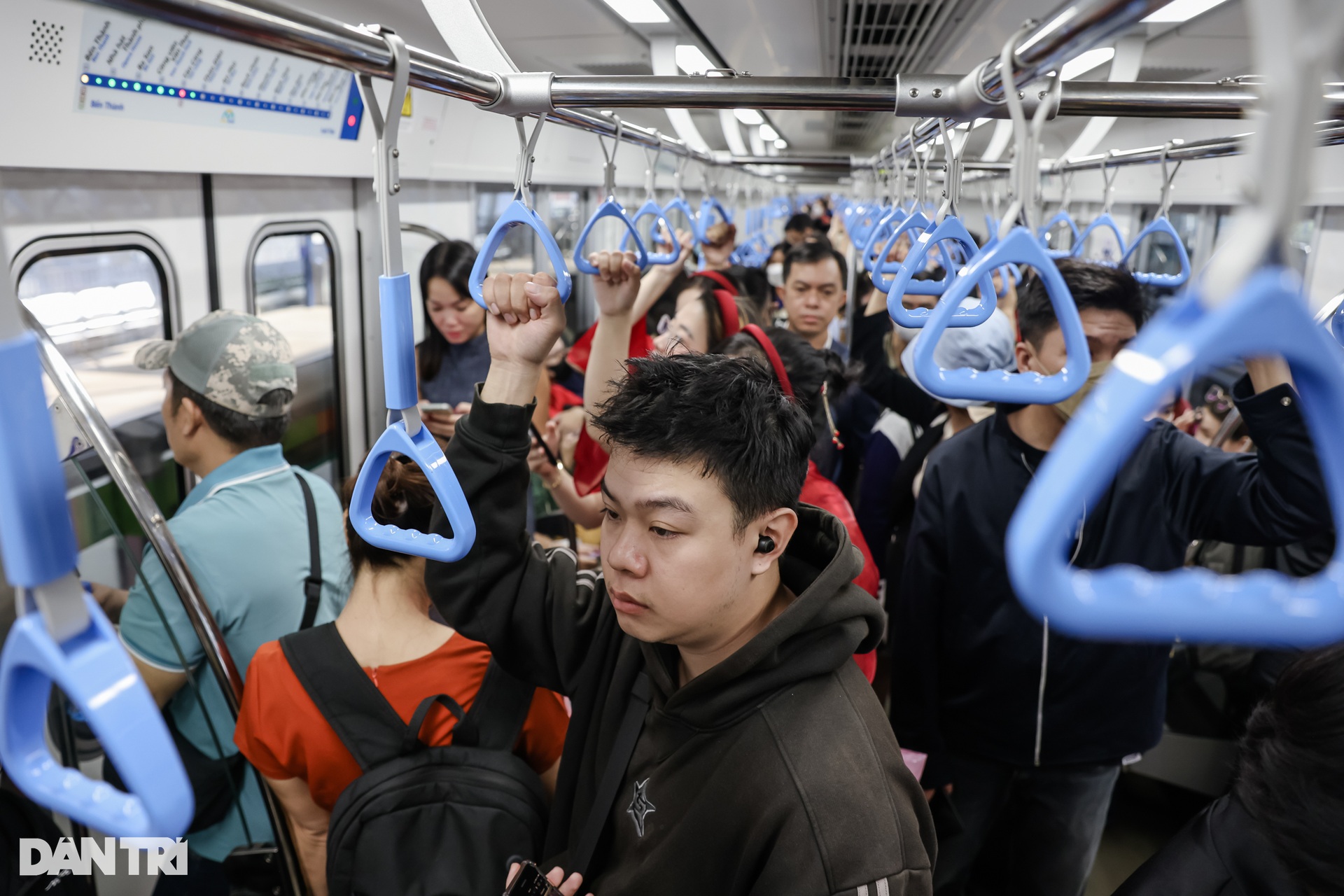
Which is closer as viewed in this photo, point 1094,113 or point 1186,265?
point 1094,113

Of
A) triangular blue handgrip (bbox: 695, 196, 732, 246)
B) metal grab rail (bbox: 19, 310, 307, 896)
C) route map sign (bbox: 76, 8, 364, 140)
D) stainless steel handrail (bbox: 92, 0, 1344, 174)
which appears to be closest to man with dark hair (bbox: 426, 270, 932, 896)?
stainless steel handrail (bbox: 92, 0, 1344, 174)

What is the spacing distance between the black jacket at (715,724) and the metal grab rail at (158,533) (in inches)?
21.3

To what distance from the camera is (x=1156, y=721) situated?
97.2 inches

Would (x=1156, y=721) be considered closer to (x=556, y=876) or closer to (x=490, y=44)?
(x=556, y=876)

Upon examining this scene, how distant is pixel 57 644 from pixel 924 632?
232 centimetres

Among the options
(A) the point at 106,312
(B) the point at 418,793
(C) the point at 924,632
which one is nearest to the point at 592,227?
(B) the point at 418,793

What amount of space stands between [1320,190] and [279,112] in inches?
192

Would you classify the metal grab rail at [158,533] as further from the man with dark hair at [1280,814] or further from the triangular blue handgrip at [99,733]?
the man with dark hair at [1280,814]

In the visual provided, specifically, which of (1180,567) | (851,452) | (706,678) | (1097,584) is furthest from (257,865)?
(851,452)

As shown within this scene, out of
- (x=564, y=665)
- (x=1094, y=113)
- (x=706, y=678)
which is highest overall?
(x=1094, y=113)

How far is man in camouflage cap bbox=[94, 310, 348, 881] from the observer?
2.15m

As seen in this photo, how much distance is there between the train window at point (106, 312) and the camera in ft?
8.68

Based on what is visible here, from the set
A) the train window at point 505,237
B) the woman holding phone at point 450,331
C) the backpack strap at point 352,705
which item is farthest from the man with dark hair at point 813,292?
the backpack strap at point 352,705

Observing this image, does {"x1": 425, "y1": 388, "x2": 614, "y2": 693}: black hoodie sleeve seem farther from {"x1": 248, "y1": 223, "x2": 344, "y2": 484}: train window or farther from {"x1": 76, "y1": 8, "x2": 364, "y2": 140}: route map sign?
{"x1": 248, "y1": 223, "x2": 344, "y2": 484}: train window
